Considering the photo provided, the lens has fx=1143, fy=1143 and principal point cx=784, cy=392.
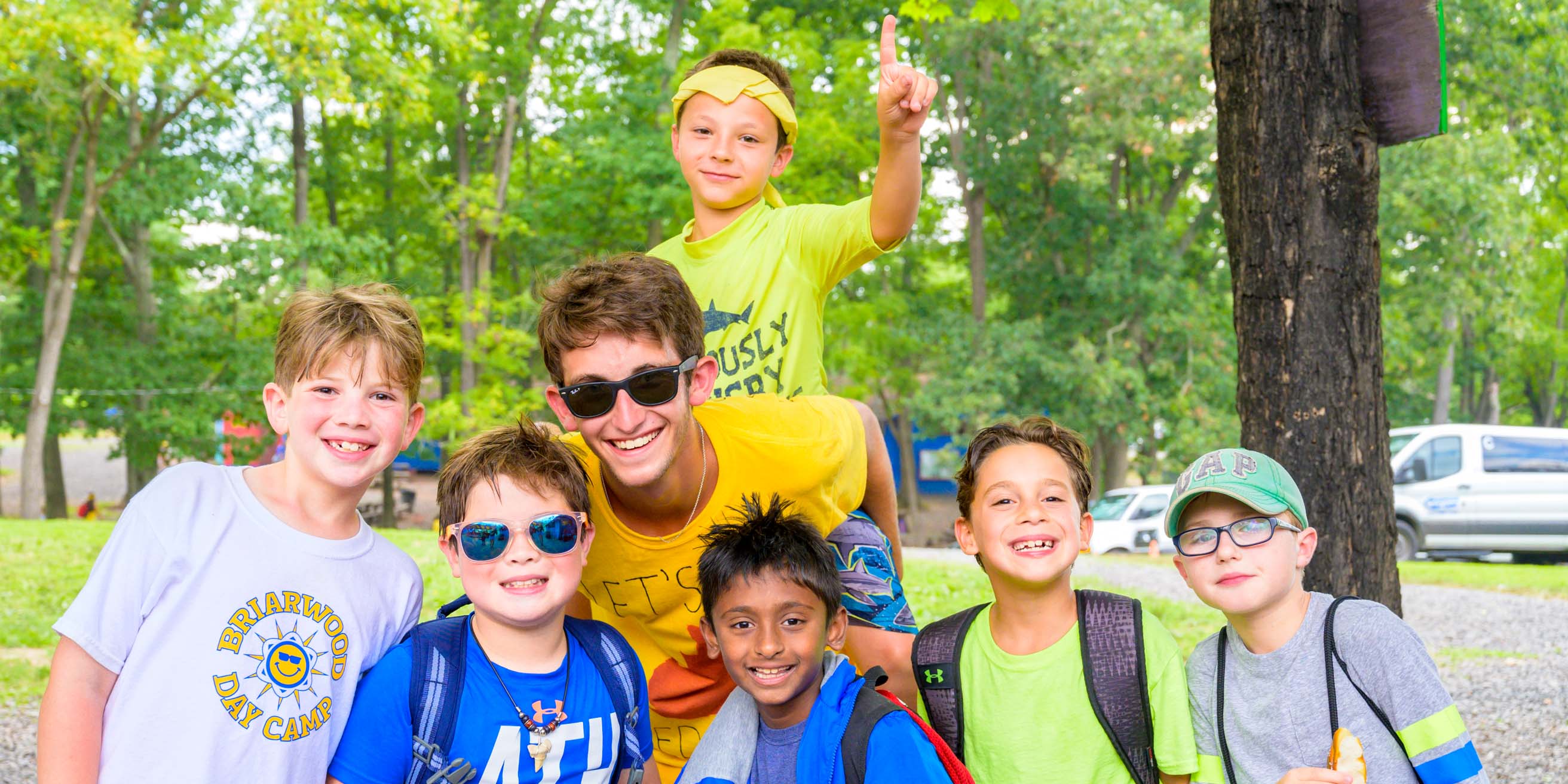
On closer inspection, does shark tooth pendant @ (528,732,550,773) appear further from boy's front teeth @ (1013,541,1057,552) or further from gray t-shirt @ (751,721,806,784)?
boy's front teeth @ (1013,541,1057,552)

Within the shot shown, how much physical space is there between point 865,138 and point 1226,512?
61.6 ft

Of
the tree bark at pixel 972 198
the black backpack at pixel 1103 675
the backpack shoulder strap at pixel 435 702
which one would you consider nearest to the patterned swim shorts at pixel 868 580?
the black backpack at pixel 1103 675

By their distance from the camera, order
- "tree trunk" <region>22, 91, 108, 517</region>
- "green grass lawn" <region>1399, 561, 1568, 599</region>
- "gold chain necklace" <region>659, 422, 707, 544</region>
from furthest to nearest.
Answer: "tree trunk" <region>22, 91, 108, 517</region> → "green grass lawn" <region>1399, 561, 1568, 599</region> → "gold chain necklace" <region>659, 422, 707, 544</region>

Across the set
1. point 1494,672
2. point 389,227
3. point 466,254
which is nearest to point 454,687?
point 1494,672

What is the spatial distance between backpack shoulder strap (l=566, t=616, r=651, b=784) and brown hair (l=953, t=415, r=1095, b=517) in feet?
2.97

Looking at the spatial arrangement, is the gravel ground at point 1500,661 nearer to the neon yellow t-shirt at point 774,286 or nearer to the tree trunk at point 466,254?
the neon yellow t-shirt at point 774,286

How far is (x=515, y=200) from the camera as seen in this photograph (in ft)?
72.2

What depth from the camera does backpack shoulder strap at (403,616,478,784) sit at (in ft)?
8.04

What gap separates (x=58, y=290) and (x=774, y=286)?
65.7ft

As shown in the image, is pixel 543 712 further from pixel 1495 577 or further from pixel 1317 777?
pixel 1495 577

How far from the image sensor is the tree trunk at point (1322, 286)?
12.6 ft

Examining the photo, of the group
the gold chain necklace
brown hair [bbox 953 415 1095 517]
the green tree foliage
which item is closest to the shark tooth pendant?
the gold chain necklace

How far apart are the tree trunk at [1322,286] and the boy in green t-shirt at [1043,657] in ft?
4.31

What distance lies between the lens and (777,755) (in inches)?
102
